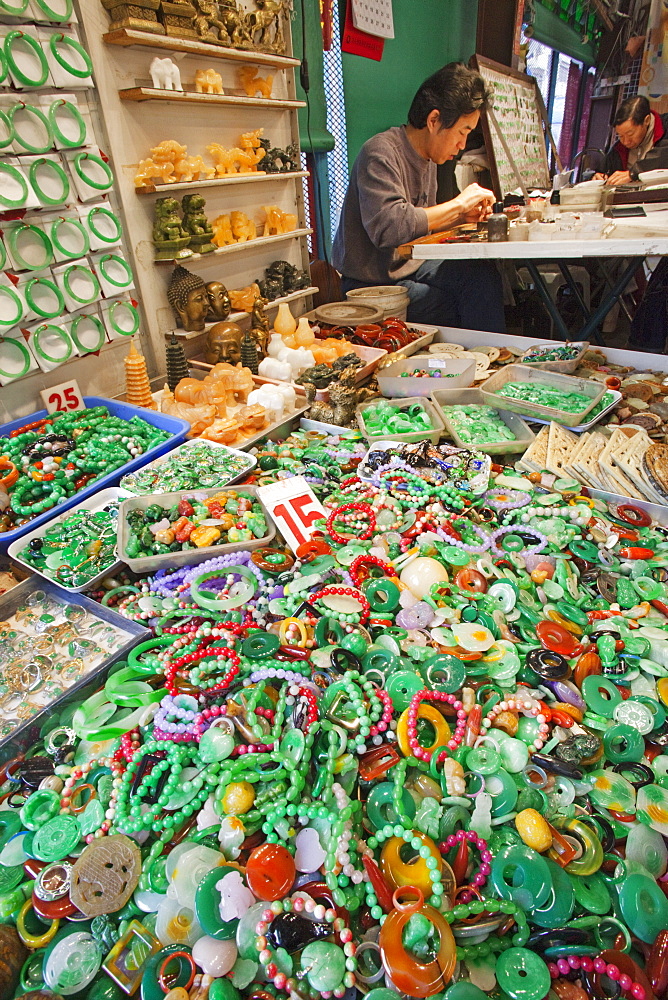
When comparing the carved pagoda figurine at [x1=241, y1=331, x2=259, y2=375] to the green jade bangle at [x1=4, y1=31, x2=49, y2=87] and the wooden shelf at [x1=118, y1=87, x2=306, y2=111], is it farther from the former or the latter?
the green jade bangle at [x1=4, y1=31, x2=49, y2=87]

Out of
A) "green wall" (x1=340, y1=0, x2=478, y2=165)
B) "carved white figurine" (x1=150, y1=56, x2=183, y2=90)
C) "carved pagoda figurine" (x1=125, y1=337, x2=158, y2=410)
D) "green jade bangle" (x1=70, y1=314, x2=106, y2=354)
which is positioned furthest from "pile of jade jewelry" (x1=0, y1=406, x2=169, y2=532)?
"green wall" (x1=340, y1=0, x2=478, y2=165)

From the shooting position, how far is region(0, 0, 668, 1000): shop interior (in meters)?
0.78

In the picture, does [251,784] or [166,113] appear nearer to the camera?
[251,784]

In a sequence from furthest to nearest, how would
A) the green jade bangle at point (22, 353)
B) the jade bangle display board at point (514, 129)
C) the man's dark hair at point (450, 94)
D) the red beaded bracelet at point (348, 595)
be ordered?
the jade bangle display board at point (514, 129) → the man's dark hair at point (450, 94) → the green jade bangle at point (22, 353) → the red beaded bracelet at point (348, 595)

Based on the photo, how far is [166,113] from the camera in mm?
2207

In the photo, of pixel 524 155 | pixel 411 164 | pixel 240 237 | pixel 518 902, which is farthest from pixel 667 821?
pixel 524 155

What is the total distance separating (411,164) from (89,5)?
5.89 ft

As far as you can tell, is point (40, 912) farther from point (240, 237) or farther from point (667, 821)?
point (240, 237)

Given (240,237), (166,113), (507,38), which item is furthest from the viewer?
(507,38)

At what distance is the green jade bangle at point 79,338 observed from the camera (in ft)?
6.53

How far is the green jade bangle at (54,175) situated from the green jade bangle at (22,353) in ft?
1.49

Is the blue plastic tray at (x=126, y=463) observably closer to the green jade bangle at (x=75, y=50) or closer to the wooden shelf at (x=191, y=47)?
the green jade bangle at (x=75, y=50)

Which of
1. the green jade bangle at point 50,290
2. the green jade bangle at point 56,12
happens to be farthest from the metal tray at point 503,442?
the green jade bangle at point 56,12

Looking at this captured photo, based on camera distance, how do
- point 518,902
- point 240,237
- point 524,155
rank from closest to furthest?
point 518,902, point 240,237, point 524,155
